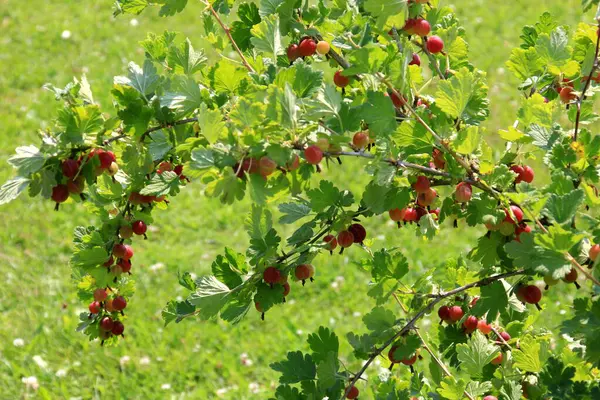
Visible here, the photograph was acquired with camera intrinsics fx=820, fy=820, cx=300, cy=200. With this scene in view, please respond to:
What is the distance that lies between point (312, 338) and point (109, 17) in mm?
7368

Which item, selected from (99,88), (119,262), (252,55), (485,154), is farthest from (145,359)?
(99,88)

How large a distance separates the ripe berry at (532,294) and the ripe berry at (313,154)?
0.66 m

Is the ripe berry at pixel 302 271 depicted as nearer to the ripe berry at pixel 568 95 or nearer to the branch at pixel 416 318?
the branch at pixel 416 318

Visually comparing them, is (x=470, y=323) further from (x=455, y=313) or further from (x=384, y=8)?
(x=384, y=8)

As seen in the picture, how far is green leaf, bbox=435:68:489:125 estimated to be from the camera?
181 centimetres

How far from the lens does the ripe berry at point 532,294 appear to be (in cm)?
193

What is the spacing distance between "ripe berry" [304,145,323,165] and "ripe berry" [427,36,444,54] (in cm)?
65

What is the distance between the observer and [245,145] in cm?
160

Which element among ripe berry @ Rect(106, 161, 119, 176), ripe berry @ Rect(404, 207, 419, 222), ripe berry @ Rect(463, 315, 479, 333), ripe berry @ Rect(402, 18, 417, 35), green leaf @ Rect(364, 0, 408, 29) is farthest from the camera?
ripe berry @ Rect(463, 315, 479, 333)

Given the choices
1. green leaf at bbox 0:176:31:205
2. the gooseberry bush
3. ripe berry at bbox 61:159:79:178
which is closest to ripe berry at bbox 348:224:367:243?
the gooseberry bush

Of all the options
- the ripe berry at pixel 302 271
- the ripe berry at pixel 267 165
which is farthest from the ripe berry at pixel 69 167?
the ripe berry at pixel 302 271

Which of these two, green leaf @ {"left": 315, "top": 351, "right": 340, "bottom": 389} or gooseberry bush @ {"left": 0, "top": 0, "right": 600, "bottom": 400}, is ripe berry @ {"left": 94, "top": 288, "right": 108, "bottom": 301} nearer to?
gooseberry bush @ {"left": 0, "top": 0, "right": 600, "bottom": 400}

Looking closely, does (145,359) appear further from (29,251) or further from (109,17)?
(109,17)

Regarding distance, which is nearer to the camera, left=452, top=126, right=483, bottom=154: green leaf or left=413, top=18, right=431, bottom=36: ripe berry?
left=452, top=126, right=483, bottom=154: green leaf
